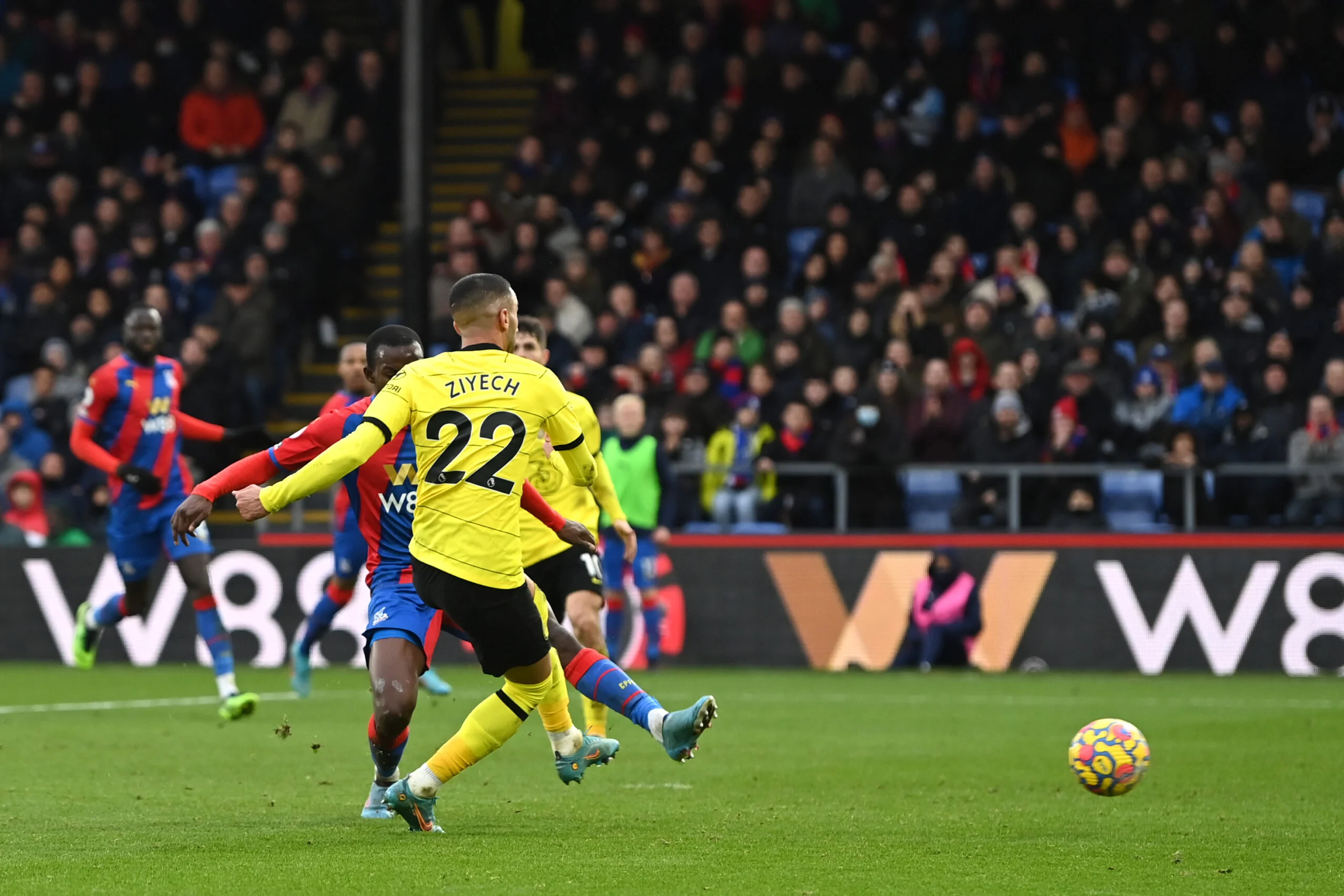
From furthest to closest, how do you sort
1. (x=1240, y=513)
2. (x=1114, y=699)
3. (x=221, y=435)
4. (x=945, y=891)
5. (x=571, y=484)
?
1. (x=1240, y=513)
2. (x=1114, y=699)
3. (x=221, y=435)
4. (x=571, y=484)
5. (x=945, y=891)

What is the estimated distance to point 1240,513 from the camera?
18344 millimetres

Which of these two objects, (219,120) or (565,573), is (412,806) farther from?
(219,120)

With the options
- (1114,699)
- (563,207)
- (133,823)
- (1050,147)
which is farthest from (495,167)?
(133,823)

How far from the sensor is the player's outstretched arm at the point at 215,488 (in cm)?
732

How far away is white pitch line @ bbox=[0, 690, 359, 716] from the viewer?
14.6 metres

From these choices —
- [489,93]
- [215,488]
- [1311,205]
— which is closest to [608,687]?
[215,488]

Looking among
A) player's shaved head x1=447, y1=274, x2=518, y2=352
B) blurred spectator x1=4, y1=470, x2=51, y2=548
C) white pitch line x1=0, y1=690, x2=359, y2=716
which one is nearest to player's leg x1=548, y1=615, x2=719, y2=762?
player's shaved head x1=447, y1=274, x2=518, y2=352

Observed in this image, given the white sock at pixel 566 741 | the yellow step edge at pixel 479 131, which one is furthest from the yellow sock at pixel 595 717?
the yellow step edge at pixel 479 131

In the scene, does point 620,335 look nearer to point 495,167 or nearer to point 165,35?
point 495,167

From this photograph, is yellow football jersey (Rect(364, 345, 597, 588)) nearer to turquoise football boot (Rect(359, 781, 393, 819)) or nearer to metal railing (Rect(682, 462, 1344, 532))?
turquoise football boot (Rect(359, 781, 393, 819))

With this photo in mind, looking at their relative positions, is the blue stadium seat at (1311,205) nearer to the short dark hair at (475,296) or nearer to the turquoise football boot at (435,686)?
the turquoise football boot at (435,686)

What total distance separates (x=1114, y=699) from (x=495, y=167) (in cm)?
1271

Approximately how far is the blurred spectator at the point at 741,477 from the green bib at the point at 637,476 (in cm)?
192

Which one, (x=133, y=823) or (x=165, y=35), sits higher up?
(x=165, y=35)
